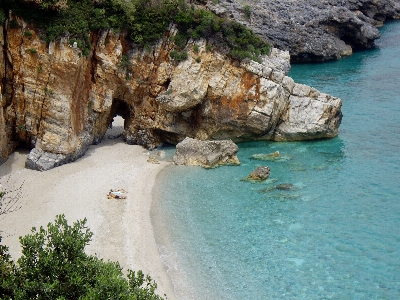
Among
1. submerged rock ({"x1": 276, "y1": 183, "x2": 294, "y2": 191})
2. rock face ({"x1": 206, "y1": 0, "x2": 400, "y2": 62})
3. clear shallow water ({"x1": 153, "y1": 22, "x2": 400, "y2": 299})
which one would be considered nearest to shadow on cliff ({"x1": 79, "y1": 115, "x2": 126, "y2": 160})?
clear shallow water ({"x1": 153, "y1": 22, "x2": 400, "y2": 299})

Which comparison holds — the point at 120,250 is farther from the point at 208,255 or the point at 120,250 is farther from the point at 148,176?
the point at 148,176

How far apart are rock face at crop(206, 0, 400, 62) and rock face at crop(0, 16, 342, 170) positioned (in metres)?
27.9

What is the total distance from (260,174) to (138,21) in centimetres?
1531

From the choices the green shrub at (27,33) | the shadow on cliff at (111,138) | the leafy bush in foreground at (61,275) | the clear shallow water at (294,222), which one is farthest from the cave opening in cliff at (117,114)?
the leafy bush in foreground at (61,275)

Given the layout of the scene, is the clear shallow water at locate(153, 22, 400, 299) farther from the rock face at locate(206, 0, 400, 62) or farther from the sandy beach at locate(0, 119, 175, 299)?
the rock face at locate(206, 0, 400, 62)

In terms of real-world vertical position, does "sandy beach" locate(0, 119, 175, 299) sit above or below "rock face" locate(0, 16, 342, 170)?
below

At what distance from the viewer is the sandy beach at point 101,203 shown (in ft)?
81.6

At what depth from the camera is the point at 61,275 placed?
50.5 ft

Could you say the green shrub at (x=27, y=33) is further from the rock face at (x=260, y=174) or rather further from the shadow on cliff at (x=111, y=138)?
the rock face at (x=260, y=174)

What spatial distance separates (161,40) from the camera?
1495 inches

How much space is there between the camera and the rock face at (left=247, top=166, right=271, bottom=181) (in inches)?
1328

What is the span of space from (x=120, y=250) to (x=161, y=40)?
1915 cm

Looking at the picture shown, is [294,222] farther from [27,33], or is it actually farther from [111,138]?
[27,33]

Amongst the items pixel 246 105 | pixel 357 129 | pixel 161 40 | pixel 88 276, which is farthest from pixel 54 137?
pixel 357 129
